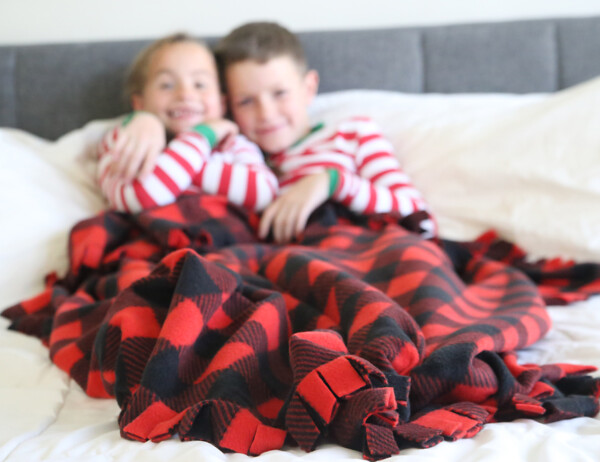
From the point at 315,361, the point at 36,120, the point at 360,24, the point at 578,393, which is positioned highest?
the point at 360,24

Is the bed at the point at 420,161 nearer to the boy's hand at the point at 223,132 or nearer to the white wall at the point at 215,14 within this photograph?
the white wall at the point at 215,14

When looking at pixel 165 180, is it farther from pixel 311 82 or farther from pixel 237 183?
pixel 311 82

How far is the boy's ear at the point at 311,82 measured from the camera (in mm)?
1495

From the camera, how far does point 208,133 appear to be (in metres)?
1.28

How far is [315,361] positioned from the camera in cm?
57

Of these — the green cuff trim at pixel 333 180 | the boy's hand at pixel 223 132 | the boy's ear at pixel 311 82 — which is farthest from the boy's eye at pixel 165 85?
the green cuff trim at pixel 333 180

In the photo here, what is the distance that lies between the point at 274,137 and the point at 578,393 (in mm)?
922

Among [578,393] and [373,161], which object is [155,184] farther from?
[578,393]

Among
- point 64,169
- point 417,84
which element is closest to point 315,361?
point 64,169

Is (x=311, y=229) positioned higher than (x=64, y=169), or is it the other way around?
(x=64, y=169)

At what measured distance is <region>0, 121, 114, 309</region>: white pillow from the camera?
1.08 m

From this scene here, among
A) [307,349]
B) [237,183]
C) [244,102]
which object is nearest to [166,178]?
[237,183]

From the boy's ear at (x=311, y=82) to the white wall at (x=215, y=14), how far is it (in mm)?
275

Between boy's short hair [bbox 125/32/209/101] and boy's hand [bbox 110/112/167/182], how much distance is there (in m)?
0.22
